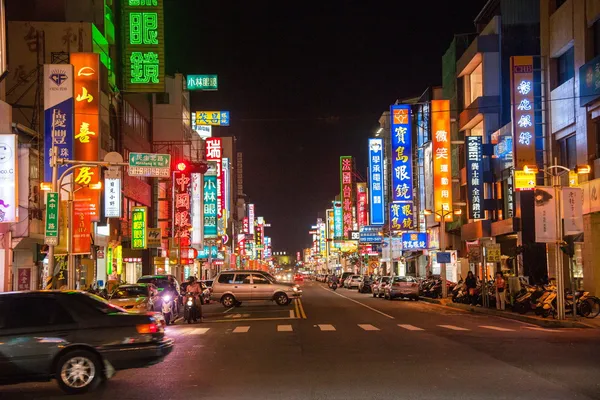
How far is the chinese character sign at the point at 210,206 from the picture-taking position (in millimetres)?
69188

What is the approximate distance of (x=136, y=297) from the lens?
25125 mm

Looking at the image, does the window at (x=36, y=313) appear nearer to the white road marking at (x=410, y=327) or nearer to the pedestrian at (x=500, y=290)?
the white road marking at (x=410, y=327)

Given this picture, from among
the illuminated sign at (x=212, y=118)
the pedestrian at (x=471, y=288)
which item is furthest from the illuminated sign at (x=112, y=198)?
the illuminated sign at (x=212, y=118)

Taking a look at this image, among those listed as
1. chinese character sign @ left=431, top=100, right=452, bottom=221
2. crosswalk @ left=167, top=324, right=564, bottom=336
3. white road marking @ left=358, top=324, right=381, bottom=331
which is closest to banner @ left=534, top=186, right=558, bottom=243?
crosswalk @ left=167, top=324, right=564, bottom=336

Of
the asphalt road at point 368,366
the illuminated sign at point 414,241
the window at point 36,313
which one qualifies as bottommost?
the asphalt road at point 368,366

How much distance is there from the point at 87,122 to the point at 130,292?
1154 cm

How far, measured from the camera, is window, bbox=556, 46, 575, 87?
34.6 metres

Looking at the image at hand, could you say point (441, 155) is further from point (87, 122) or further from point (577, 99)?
point (87, 122)

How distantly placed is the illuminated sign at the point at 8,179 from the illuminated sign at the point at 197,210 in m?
41.4

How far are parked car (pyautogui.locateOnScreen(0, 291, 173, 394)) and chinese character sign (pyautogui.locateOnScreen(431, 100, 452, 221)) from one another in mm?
38736

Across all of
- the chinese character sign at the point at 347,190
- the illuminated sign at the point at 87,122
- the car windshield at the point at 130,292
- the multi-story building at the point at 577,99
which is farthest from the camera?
the chinese character sign at the point at 347,190

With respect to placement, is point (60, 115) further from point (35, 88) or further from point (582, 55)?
point (582, 55)

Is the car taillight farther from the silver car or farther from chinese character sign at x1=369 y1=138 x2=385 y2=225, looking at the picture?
chinese character sign at x1=369 y1=138 x2=385 y2=225

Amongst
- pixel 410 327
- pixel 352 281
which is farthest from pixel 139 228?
pixel 352 281
